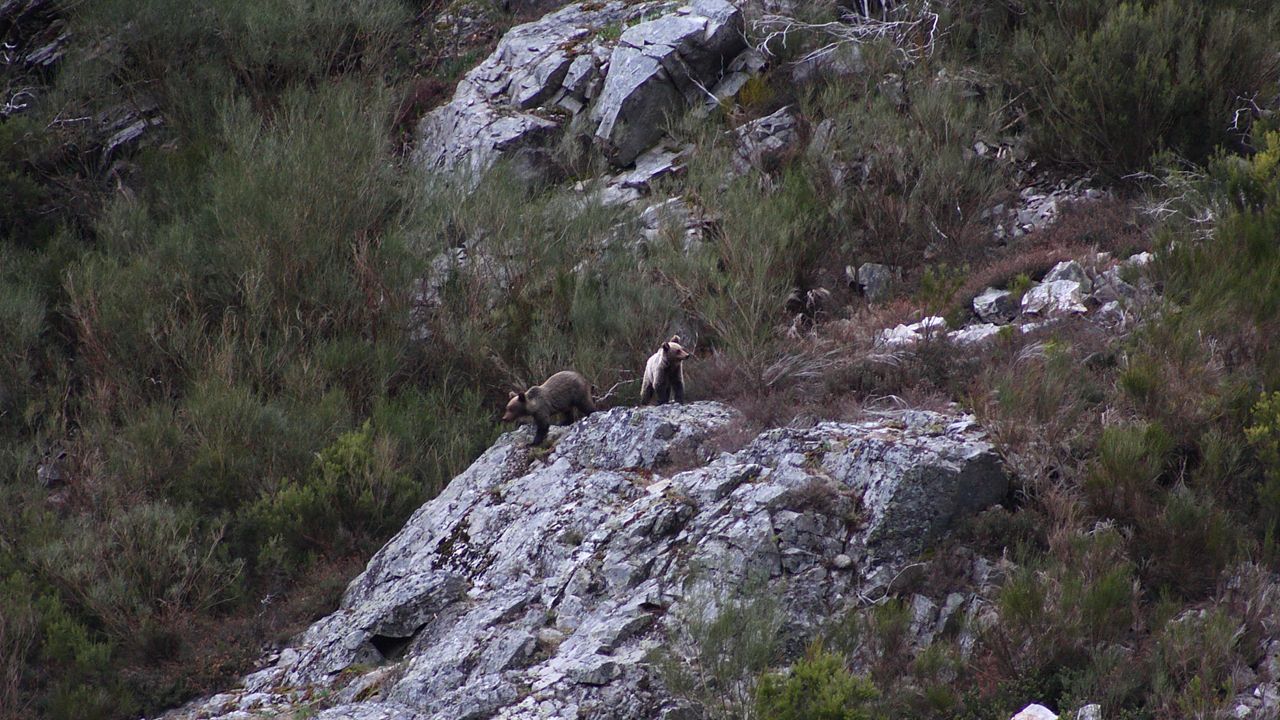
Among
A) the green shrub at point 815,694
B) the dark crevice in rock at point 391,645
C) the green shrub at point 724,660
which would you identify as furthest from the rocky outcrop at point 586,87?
the green shrub at point 815,694

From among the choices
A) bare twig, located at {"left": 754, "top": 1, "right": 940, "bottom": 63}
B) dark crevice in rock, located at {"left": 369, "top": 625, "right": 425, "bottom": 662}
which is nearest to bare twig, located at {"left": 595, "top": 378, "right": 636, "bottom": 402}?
dark crevice in rock, located at {"left": 369, "top": 625, "right": 425, "bottom": 662}

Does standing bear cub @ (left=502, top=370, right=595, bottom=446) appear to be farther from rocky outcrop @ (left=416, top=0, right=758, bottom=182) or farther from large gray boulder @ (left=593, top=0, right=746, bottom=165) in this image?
large gray boulder @ (left=593, top=0, right=746, bottom=165)

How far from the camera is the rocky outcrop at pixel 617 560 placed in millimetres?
6695

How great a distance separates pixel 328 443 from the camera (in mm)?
11531

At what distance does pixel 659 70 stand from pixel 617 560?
32.6 ft

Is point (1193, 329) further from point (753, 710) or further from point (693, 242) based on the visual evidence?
point (693, 242)

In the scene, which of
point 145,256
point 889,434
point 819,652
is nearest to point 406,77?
point 145,256

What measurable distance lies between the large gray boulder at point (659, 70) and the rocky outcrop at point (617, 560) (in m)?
7.39

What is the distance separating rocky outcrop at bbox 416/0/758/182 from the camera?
50.9 ft

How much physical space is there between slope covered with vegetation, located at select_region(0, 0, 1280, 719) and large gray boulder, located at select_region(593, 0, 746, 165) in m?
0.52

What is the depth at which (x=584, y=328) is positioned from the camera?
11.9m

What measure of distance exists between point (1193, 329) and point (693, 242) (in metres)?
5.78

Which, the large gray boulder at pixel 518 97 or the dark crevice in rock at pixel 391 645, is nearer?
the dark crevice in rock at pixel 391 645

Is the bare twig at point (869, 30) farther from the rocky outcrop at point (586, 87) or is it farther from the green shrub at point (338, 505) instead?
the green shrub at point (338, 505)
